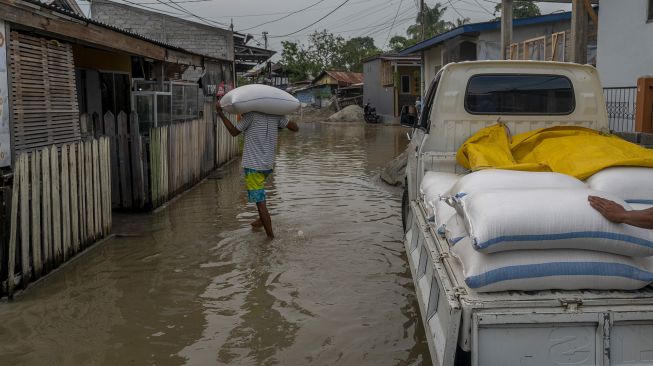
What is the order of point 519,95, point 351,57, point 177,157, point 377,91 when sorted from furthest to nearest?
point 351,57, point 377,91, point 177,157, point 519,95

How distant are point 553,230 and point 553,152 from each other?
1717mm

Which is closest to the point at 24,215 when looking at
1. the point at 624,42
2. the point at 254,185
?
the point at 254,185

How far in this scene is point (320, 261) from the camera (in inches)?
252

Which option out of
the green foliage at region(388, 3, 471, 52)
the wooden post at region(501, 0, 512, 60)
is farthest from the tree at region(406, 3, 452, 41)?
the wooden post at region(501, 0, 512, 60)

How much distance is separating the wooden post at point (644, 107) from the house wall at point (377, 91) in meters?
26.5

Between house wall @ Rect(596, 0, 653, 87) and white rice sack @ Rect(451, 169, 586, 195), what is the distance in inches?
304

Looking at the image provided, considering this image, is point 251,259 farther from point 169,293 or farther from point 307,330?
point 307,330

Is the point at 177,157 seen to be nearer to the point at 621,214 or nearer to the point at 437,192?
the point at 437,192

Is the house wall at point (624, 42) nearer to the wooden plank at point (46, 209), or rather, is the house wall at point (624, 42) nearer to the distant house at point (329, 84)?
the wooden plank at point (46, 209)

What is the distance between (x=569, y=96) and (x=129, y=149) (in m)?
5.76

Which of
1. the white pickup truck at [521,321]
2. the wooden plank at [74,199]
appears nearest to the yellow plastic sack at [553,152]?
the white pickup truck at [521,321]

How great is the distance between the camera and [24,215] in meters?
5.07

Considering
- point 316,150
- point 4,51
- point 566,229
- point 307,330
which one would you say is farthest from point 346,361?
point 316,150

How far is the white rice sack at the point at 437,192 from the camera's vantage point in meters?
3.99
